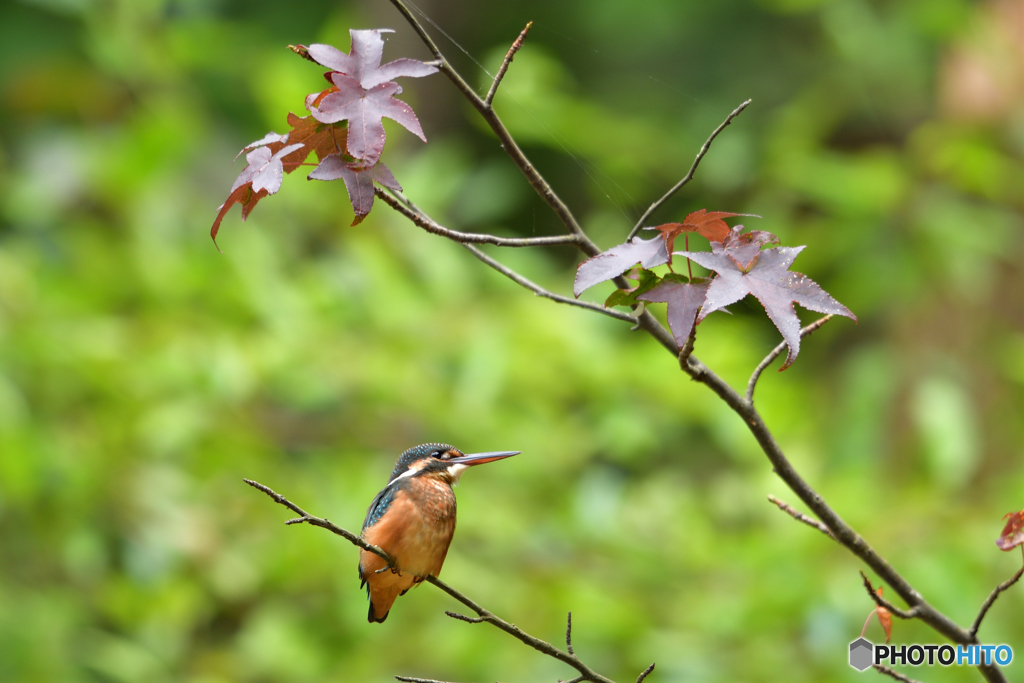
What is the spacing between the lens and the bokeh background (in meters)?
2.69

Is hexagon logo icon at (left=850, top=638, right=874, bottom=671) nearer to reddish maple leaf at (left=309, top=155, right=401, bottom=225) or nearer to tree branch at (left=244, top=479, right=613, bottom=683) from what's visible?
tree branch at (left=244, top=479, right=613, bottom=683)

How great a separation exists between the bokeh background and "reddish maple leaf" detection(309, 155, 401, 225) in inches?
62.9

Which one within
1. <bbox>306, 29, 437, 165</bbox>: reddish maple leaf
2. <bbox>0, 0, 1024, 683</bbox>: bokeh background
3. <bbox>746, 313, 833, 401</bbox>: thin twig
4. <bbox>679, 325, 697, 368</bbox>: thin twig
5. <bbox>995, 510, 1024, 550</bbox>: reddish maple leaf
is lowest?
<bbox>995, 510, 1024, 550</bbox>: reddish maple leaf

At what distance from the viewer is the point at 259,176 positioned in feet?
3.20

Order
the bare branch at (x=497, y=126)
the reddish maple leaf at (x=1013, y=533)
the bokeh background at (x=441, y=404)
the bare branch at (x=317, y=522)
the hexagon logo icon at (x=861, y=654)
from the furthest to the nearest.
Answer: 1. the bokeh background at (x=441, y=404)
2. the hexagon logo icon at (x=861, y=654)
3. the reddish maple leaf at (x=1013, y=533)
4. the bare branch at (x=497, y=126)
5. the bare branch at (x=317, y=522)

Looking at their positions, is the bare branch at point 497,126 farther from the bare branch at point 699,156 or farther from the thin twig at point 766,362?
the thin twig at point 766,362

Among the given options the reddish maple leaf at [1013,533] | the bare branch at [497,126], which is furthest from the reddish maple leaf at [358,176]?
the reddish maple leaf at [1013,533]

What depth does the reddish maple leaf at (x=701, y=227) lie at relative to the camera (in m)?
0.94

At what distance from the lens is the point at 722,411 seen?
9.91 feet

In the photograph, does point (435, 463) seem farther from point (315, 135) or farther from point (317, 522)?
point (315, 135)

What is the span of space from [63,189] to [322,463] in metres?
1.52

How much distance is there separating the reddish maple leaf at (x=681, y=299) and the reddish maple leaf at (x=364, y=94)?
0.98 feet

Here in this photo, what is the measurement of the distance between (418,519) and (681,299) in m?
0.38

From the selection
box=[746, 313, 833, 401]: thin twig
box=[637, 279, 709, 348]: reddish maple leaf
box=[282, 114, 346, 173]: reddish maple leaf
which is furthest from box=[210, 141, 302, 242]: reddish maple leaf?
box=[746, 313, 833, 401]: thin twig
